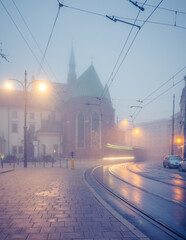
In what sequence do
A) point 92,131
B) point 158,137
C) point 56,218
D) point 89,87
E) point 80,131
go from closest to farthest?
point 56,218, point 92,131, point 80,131, point 89,87, point 158,137

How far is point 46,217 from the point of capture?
5695 mm

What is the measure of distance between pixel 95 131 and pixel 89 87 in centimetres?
984

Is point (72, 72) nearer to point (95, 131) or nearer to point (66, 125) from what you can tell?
point (66, 125)

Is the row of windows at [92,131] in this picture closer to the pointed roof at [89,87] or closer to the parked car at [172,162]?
the pointed roof at [89,87]

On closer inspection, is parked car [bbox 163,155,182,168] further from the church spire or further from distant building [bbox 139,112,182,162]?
the church spire

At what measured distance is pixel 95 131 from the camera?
43.8 metres

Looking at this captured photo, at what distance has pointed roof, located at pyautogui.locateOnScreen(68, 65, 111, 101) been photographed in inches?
1790

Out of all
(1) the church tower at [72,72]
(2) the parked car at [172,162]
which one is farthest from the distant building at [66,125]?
(2) the parked car at [172,162]

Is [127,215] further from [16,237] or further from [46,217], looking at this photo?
[16,237]

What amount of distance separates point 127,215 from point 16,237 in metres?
3.17

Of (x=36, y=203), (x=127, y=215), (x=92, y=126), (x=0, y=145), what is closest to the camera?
(x=127, y=215)

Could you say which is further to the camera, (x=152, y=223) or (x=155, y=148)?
(x=155, y=148)

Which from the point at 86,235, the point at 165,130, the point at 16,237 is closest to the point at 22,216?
the point at 16,237

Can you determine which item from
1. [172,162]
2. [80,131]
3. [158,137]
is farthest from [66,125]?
[158,137]
